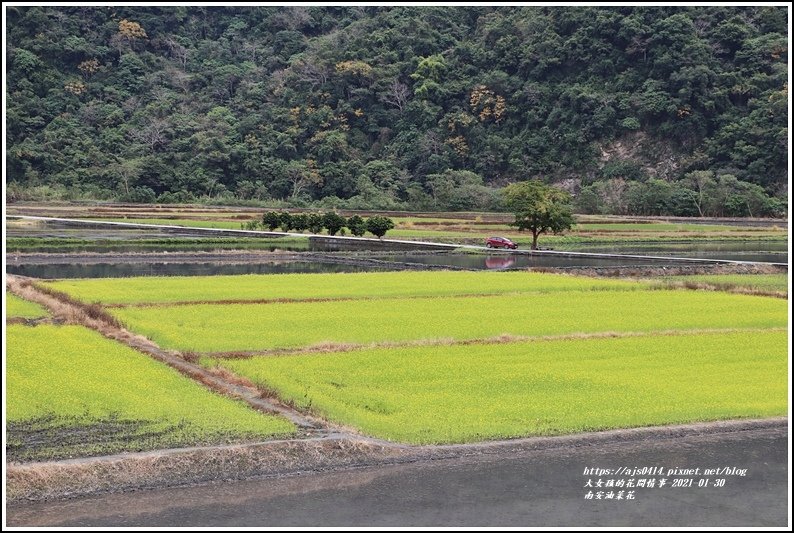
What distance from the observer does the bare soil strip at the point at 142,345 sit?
14320mm

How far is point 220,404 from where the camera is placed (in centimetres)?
1419

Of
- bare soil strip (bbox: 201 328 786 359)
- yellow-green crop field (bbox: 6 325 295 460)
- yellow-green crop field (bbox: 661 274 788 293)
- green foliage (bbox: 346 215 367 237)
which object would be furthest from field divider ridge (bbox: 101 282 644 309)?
green foliage (bbox: 346 215 367 237)

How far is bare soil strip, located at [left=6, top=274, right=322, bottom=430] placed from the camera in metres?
14.3

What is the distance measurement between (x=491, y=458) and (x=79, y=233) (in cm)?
3831

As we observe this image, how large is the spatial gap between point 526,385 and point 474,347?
3334 millimetres

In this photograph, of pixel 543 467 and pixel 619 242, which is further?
pixel 619 242

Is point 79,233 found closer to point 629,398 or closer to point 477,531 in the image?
point 629,398

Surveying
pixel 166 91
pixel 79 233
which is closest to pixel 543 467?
pixel 79 233

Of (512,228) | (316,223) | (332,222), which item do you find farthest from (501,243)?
(512,228)

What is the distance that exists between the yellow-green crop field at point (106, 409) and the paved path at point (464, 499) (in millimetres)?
1056

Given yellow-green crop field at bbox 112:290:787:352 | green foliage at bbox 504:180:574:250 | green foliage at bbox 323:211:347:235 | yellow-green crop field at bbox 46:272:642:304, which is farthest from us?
green foliage at bbox 323:211:347:235

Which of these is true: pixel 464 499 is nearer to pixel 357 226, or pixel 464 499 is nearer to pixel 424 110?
pixel 357 226

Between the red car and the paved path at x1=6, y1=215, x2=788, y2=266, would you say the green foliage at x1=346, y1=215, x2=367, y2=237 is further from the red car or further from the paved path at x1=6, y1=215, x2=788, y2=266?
the red car

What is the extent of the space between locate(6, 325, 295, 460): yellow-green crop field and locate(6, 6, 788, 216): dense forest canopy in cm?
6131
